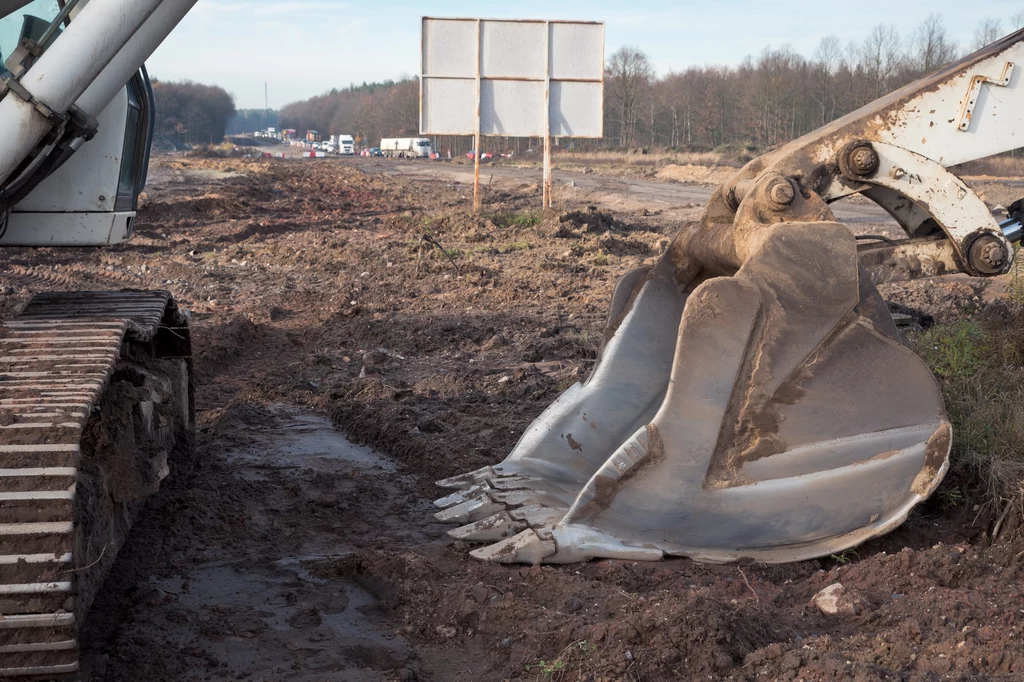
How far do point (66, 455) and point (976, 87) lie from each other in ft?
12.5

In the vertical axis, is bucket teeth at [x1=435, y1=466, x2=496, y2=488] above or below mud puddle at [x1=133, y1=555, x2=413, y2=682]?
above

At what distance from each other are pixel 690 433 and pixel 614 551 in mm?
535

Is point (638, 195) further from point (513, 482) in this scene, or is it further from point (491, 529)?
point (491, 529)

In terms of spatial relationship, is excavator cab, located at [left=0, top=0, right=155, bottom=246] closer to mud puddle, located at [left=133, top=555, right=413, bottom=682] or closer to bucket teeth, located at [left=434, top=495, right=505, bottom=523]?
mud puddle, located at [left=133, top=555, right=413, bottom=682]

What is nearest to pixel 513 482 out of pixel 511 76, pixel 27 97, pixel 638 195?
pixel 27 97

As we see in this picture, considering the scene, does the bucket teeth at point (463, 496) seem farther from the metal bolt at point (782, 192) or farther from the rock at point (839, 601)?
the metal bolt at point (782, 192)

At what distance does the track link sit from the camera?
2.69 metres

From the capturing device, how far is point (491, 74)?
17.9 m

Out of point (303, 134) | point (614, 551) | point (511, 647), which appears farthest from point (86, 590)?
point (303, 134)

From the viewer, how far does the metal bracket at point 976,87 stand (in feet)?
13.8

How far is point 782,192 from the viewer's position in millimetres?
3977

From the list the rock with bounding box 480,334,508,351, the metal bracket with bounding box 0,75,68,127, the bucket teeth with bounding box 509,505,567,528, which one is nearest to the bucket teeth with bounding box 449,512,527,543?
the bucket teeth with bounding box 509,505,567,528

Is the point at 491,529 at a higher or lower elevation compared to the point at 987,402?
lower

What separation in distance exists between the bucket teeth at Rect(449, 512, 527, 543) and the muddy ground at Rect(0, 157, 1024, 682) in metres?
0.07
